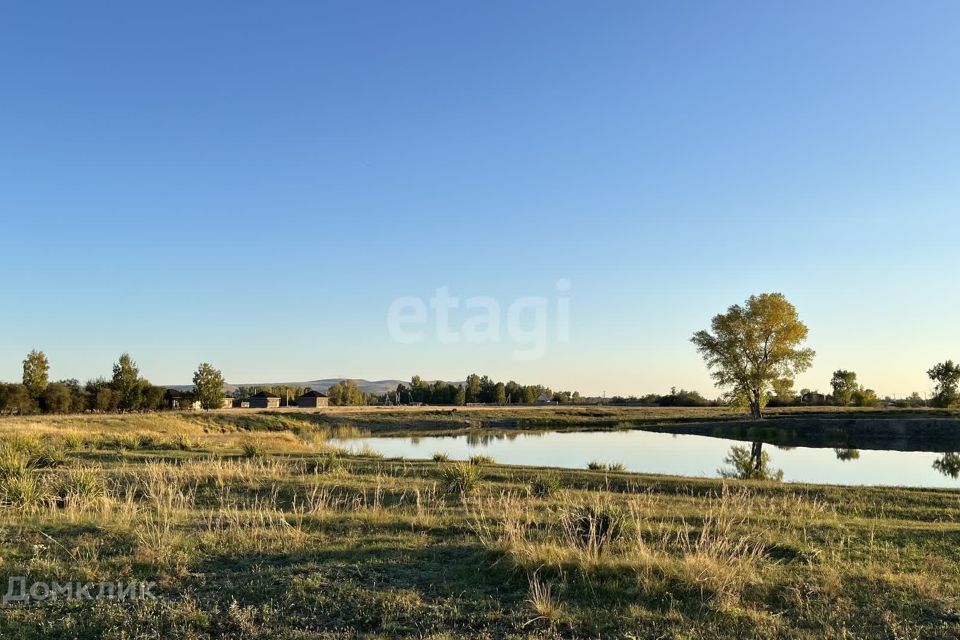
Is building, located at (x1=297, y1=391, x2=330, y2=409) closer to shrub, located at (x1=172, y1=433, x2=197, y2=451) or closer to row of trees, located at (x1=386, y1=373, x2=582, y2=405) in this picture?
row of trees, located at (x1=386, y1=373, x2=582, y2=405)

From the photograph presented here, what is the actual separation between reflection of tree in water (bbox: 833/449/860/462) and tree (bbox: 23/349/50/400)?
Answer: 63.0 metres

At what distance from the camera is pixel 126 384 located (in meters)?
60.5

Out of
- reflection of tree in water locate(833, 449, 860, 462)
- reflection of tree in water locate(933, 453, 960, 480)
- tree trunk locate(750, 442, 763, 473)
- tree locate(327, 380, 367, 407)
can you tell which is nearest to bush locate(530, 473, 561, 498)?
tree trunk locate(750, 442, 763, 473)

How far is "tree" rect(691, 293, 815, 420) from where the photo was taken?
168 feet

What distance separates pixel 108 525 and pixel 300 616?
4588 millimetres

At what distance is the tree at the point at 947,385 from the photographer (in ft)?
204

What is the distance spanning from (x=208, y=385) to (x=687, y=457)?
61.9 metres

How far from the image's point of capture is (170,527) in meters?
8.32

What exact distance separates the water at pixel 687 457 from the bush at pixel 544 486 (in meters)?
9.05

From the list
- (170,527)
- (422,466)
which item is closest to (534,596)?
(170,527)

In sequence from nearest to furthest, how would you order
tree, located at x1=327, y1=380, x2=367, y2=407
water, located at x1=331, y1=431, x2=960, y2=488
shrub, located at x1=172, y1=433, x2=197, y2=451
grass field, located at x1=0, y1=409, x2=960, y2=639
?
1. grass field, located at x1=0, y1=409, x2=960, y2=639
2. shrub, located at x1=172, y1=433, x2=197, y2=451
3. water, located at x1=331, y1=431, x2=960, y2=488
4. tree, located at x1=327, y1=380, x2=367, y2=407

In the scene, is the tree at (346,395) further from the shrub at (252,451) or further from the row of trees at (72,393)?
the shrub at (252,451)

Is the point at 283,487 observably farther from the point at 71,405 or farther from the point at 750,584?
the point at 71,405

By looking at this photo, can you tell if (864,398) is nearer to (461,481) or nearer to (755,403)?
(755,403)
